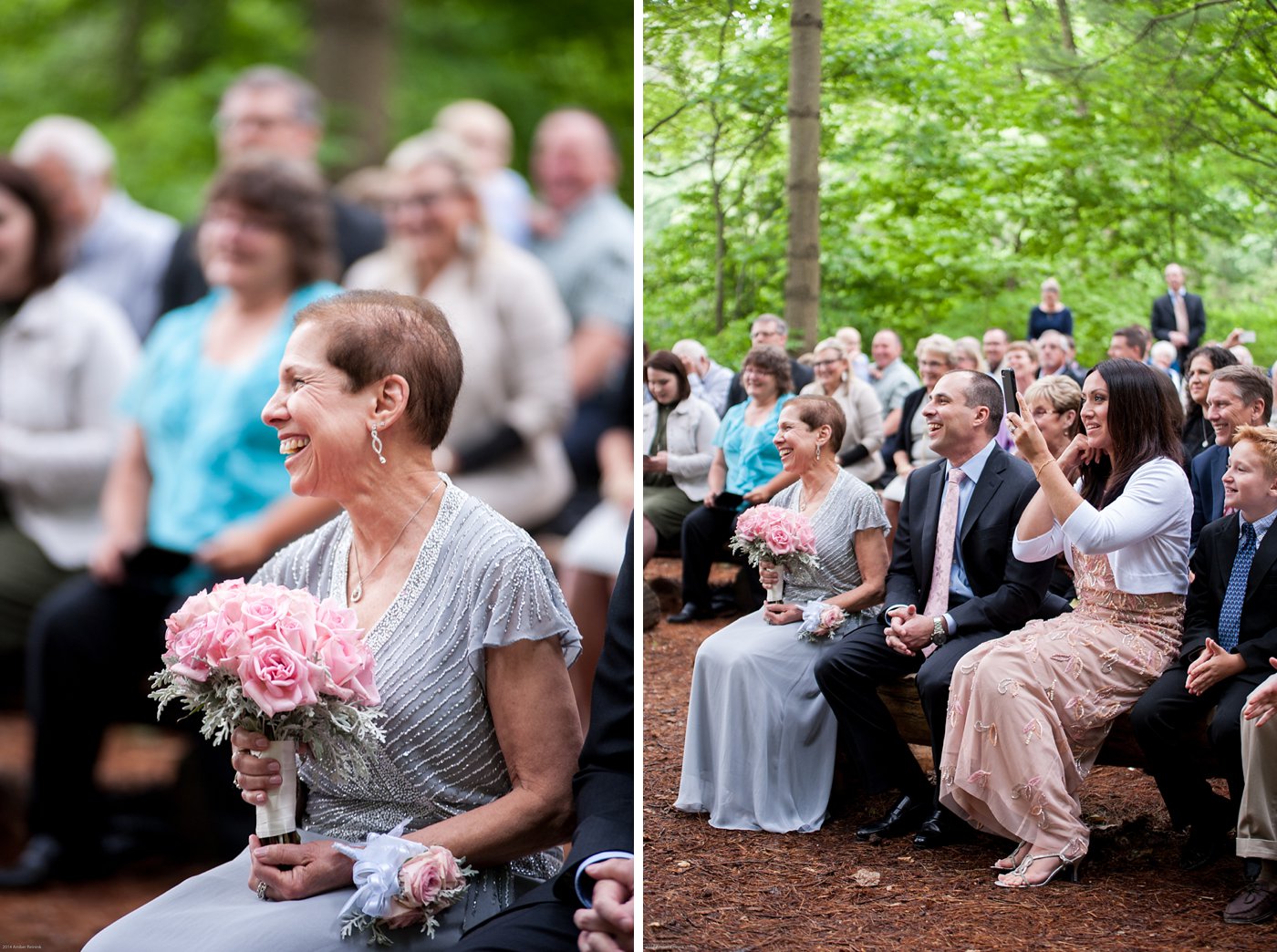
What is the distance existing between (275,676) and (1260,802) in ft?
5.95

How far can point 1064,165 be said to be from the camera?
8.41 ft

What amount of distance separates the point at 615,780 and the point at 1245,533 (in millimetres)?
1303

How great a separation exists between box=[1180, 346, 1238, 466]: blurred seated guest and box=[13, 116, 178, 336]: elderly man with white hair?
2.39m

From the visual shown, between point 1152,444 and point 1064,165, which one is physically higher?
point 1064,165

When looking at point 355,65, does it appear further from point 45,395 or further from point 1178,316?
point 1178,316

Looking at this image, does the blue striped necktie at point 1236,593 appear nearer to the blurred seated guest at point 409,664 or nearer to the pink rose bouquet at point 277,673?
the blurred seated guest at point 409,664

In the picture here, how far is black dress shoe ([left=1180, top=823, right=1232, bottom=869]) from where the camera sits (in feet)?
7.63

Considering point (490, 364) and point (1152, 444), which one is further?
point (490, 364)

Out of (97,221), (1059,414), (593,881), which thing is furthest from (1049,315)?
(97,221)

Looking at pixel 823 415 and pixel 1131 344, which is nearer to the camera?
pixel 1131 344

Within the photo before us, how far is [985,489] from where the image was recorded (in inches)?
101

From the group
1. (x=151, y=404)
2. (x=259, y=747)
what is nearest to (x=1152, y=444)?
(x=259, y=747)

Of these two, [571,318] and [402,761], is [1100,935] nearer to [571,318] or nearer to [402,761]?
[402,761]

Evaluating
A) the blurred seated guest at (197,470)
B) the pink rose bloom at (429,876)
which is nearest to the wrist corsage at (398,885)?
Result: the pink rose bloom at (429,876)
